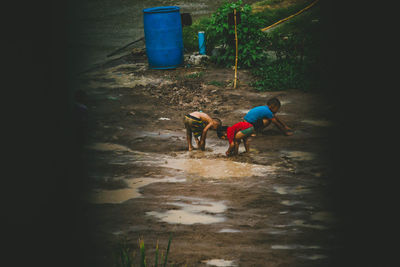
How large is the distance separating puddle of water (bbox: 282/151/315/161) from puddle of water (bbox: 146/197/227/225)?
5.62 feet

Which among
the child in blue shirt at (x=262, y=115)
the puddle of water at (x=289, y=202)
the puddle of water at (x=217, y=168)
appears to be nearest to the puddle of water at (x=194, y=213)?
the puddle of water at (x=289, y=202)

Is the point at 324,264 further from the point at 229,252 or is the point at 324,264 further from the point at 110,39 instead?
the point at 110,39

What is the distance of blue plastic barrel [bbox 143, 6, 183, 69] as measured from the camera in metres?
10.5

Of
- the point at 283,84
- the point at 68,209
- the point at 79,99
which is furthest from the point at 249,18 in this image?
the point at 68,209

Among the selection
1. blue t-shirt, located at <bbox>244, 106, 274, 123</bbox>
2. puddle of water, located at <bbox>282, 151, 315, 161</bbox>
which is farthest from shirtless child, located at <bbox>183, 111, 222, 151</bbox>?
puddle of water, located at <bbox>282, 151, 315, 161</bbox>

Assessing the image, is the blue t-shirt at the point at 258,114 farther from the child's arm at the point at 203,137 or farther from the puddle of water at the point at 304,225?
the puddle of water at the point at 304,225

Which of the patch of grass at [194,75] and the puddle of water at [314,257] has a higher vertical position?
the patch of grass at [194,75]

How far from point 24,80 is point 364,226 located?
1.38m

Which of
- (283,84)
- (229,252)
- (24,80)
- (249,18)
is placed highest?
(249,18)

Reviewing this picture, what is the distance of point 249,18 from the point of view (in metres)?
10.3

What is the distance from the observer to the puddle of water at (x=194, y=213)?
4.05 meters

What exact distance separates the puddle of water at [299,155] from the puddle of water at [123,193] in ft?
5.36

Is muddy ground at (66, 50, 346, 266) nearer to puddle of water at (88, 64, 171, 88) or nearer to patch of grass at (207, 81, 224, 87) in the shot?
patch of grass at (207, 81, 224, 87)

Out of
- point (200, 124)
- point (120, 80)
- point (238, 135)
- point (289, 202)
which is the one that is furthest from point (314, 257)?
point (120, 80)
